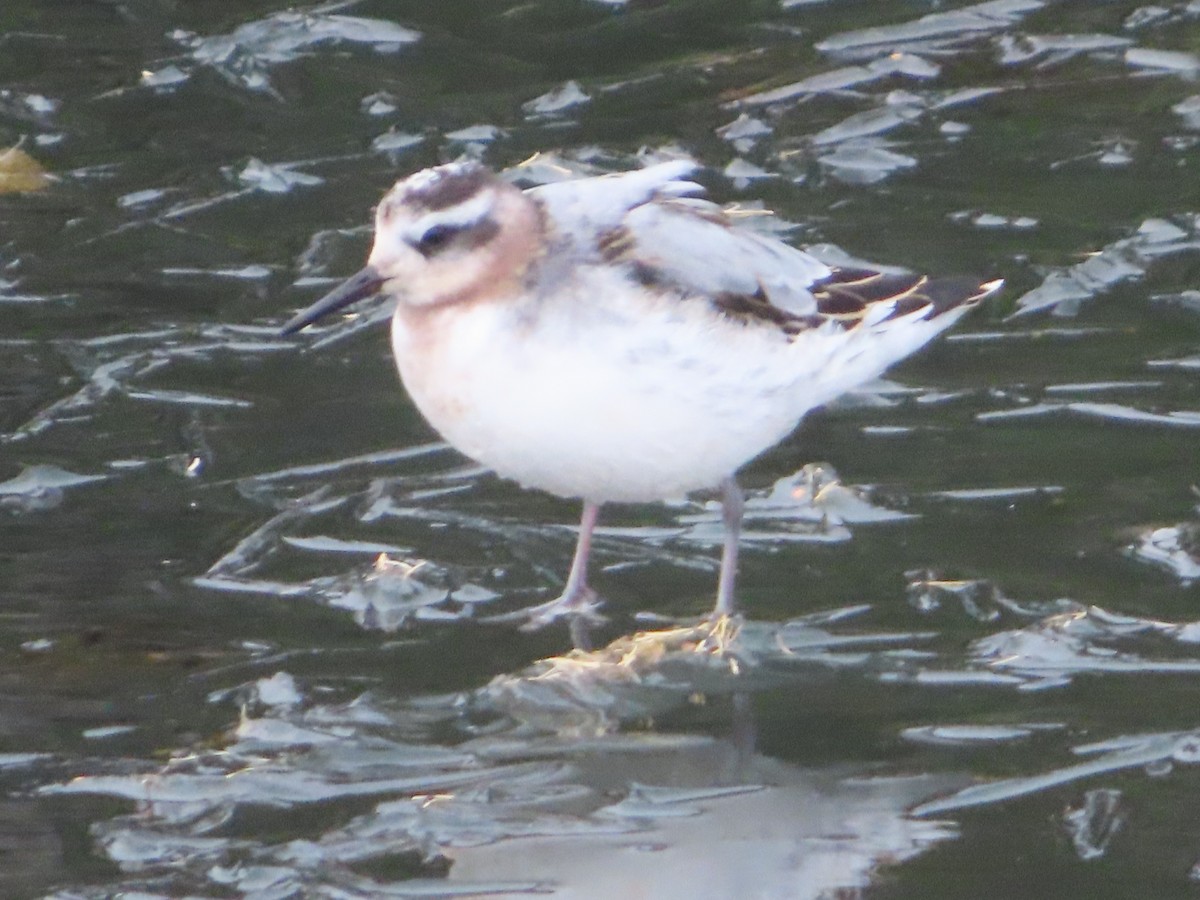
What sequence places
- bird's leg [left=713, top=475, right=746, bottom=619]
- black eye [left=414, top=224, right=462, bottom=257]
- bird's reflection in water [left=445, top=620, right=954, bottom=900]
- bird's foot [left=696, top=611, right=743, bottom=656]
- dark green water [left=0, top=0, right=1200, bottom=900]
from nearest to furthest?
bird's reflection in water [left=445, top=620, right=954, bottom=900] → dark green water [left=0, top=0, right=1200, bottom=900] → bird's foot [left=696, top=611, right=743, bottom=656] → black eye [left=414, top=224, right=462, bottom=257] → bird's leg [left=713, top=475, right=746, bottom=619]

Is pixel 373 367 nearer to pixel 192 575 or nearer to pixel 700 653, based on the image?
pixel 192 575

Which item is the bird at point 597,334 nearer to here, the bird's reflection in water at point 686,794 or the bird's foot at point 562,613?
the bird's foot at point 562,613

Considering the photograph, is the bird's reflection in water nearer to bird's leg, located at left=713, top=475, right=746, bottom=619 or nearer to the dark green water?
the dark green water

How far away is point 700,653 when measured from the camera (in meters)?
7.04

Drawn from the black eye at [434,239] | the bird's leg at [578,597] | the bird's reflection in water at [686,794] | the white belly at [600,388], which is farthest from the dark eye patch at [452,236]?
the bird's reflection in water at [686,794]

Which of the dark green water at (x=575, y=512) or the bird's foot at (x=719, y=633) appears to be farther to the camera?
the bird's foot at (x=719, y=633)

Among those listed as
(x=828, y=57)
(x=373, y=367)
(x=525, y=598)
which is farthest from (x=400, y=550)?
(x=828, y=57)

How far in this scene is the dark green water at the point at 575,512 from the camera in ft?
19.7

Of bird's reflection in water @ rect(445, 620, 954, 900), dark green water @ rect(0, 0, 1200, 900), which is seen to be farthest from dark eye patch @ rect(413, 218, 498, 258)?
bird's reflection in water @ rect(445, 620, 954, 900)

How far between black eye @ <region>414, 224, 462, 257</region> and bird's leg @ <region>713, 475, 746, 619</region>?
1.30m

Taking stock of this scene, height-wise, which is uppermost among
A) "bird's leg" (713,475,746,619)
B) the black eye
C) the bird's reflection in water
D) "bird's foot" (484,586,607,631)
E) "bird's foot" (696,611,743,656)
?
the black eye

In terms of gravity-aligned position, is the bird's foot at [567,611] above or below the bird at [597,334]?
below

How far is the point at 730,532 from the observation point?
7594 mm

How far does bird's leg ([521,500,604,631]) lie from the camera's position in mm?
7457
